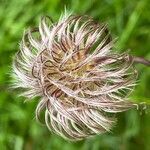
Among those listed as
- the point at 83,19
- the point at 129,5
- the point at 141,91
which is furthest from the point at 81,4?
the point at 83,19

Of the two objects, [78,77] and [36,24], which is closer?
[78,77]

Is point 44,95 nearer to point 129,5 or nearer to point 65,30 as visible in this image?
point 65,30

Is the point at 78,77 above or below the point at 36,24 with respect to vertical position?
below

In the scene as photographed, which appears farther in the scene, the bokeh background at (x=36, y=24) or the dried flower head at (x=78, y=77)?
the bokeh background at (x=36, y=24)

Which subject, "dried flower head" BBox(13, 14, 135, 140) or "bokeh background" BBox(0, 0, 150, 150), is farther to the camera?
"bokeh background" BBox(0, 0, 150, 150)
